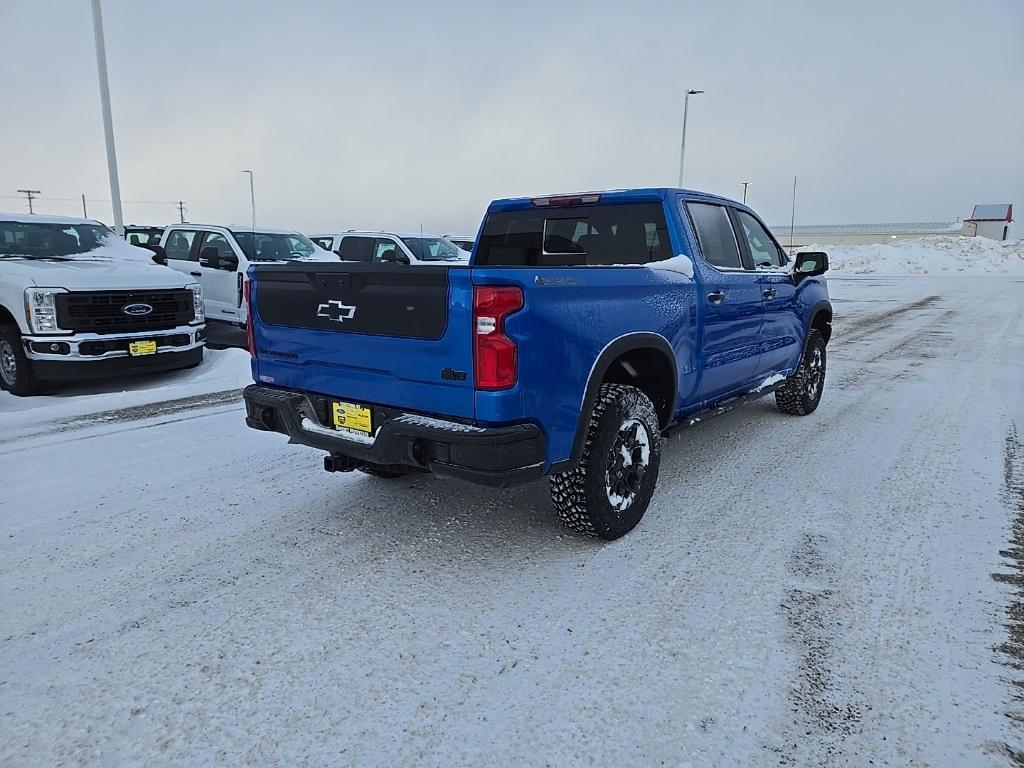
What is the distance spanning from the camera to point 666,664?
2.71 metres

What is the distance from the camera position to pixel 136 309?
780 centimetres

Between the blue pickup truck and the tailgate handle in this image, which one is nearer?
the blue pickup truck

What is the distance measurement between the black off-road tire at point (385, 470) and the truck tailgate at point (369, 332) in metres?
0.70

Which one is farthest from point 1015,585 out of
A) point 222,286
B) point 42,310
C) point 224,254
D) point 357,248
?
point 357,248

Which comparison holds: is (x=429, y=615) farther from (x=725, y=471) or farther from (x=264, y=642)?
(x=725, y=471)

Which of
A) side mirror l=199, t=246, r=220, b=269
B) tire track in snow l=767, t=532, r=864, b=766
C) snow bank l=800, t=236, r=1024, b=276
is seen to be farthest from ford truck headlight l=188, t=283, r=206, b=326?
snow bank l=800, t=236, r=1024, b=276

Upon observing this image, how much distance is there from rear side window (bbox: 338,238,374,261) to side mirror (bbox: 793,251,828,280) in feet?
32.5

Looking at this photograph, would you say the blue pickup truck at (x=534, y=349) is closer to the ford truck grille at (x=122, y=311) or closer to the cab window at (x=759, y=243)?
the cab window at (x=759, y=243)

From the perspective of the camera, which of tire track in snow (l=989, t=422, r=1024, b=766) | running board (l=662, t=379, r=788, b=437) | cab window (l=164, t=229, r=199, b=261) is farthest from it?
cab window (l=164, t=229, r=199, b=261)

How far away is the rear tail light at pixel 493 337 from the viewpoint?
9.94 feet

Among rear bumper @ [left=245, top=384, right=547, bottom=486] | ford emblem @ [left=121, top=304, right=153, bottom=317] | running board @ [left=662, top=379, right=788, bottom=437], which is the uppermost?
ford emblem @ [left=121, top=304, right=153, bottom=317]

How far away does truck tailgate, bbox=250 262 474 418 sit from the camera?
313cm

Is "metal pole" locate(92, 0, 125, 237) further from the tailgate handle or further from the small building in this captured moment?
the small building

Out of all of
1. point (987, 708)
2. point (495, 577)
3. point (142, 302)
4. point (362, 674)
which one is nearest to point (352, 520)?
point (495, 577)
